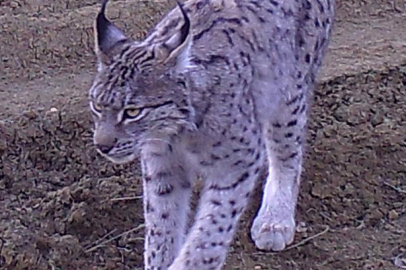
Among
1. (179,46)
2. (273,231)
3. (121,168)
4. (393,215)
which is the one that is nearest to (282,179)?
(273,231)

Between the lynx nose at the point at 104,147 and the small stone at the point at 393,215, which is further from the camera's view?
the small stone at the point at 393,215

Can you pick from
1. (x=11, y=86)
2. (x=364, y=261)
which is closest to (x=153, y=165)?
(x=364, y=261)

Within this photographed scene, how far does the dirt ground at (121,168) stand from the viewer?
502 centimetres

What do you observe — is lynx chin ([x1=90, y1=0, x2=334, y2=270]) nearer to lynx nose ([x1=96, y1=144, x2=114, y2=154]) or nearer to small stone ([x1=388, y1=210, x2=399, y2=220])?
lynx nose ([x1=96, y1=144, x2=114, y2=154])

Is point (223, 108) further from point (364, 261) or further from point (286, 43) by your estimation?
point (364, 261)

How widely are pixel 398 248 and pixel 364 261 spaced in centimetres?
20

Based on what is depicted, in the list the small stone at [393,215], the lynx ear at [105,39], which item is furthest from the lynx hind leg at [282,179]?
the lynx ear at [105,39]

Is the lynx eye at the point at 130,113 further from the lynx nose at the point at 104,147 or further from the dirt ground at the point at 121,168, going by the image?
the dirt ground at the point at 121,168

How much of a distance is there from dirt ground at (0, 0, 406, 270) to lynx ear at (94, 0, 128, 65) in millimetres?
1102

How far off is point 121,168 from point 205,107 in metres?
1.32

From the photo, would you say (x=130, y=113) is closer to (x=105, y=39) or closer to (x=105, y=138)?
(x=105, y=138)

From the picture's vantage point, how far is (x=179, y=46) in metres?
4.13

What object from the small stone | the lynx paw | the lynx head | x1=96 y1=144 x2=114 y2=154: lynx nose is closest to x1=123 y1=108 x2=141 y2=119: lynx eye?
the lynx head

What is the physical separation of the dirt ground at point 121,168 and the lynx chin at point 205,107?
0.89ft
